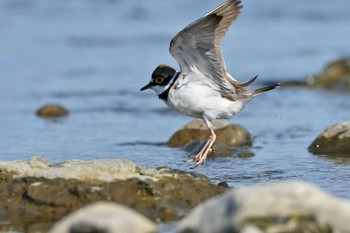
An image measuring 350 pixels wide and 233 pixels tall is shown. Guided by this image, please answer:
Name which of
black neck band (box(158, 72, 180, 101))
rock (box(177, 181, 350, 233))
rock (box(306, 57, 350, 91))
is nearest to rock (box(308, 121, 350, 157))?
black neck band (box(158, 72, 180, 101))

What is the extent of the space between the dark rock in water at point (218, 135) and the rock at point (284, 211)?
5454 millimetres

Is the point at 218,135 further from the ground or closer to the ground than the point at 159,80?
closer to the ground

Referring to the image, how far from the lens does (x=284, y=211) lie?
5562 mm

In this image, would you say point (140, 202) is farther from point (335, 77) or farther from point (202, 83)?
point (335, 77)

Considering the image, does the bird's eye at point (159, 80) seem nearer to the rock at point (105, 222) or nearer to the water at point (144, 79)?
the water at point (144, 79)

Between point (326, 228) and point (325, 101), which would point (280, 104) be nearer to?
point (325, 101)

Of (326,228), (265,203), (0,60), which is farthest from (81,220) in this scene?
(0,60)

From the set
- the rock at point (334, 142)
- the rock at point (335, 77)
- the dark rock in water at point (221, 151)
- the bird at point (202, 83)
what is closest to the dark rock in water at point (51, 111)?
the dark rock in water at point (221, 151)

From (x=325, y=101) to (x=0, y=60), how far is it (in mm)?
7322

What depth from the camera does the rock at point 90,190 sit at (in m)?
7.21

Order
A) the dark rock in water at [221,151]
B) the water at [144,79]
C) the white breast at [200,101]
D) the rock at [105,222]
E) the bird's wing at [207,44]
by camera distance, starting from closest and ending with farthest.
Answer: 1. the rock at [105,222]
2. the bird's wing at [207,44]
3. the white breast at [200,101]
4. the dark rock in water at [221,151]
5. the water at [144,79]

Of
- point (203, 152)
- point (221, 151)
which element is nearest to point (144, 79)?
point (221, 151)

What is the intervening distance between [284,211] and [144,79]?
36.0ft

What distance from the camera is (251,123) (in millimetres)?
13008
